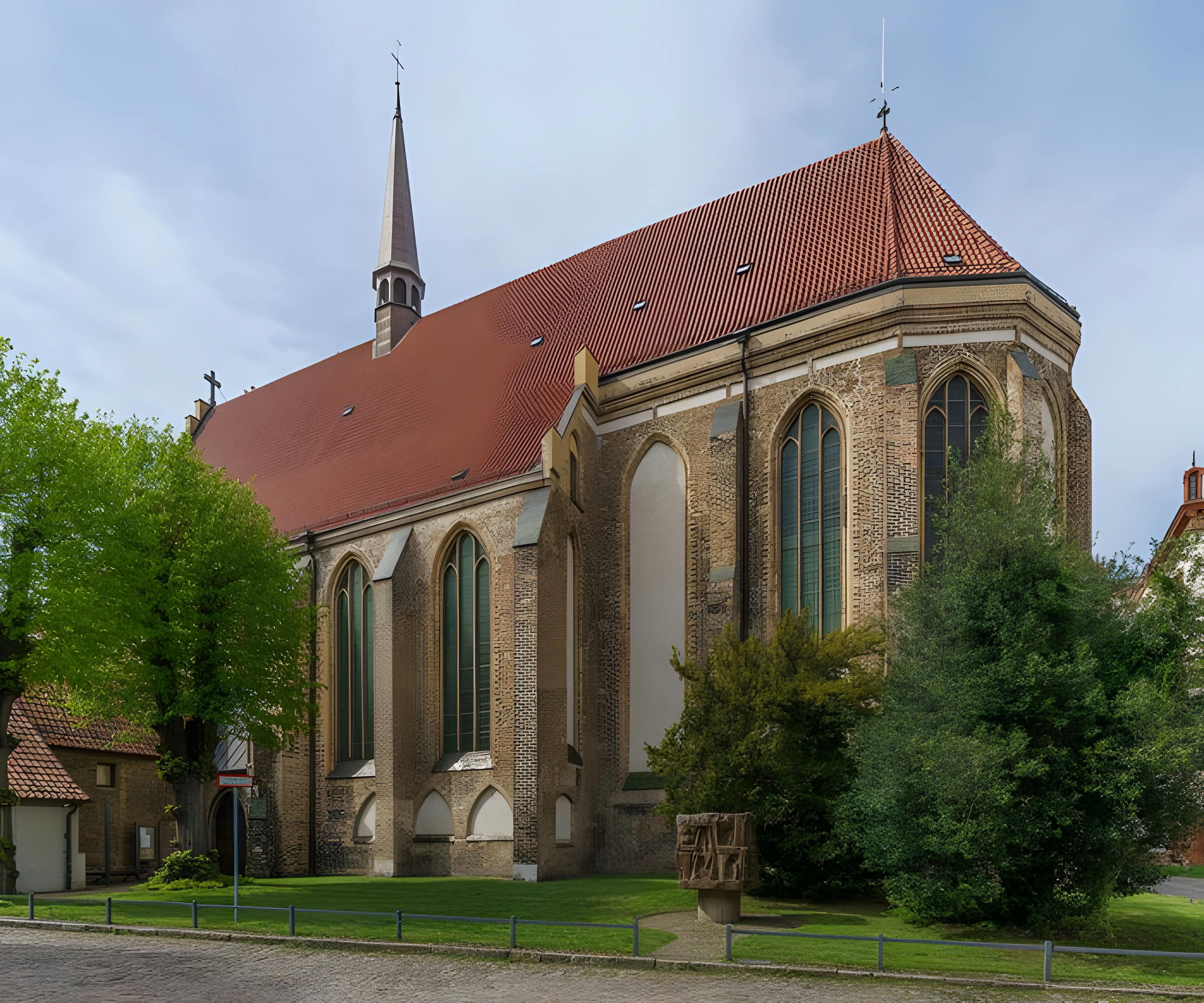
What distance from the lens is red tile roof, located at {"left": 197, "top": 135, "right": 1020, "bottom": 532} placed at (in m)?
24.0

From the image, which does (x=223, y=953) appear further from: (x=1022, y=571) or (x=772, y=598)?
(x=772, y=598)

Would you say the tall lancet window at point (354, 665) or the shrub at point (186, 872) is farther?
the tall lancet window at point (354, 665)

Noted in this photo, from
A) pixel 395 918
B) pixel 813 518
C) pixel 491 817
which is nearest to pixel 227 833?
pixel 491 817

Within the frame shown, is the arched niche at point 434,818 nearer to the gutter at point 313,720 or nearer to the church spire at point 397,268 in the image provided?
the gutter at point 313,720

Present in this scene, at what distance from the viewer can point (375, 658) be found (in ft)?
85.9

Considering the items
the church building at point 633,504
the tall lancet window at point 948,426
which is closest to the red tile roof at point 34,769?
the church building at point 633,504

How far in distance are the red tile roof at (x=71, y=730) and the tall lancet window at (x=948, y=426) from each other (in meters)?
17.3

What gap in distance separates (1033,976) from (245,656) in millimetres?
16152

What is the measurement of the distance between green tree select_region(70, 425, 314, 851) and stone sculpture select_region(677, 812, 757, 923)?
423 inches

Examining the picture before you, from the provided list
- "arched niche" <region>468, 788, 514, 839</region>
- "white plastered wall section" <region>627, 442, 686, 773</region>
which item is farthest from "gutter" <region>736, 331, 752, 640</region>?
"arched niche" <region>468, 788, 514, 839</region>

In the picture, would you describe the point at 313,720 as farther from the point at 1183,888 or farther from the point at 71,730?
the point at 1183,888

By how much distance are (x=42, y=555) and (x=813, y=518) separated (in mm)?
14982

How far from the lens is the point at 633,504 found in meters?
25.4

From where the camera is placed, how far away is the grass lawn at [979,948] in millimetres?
11328
